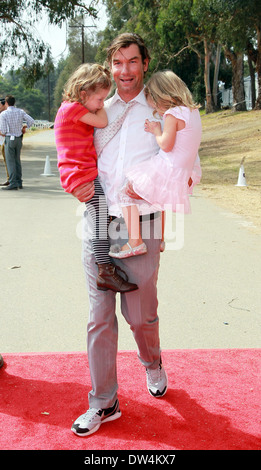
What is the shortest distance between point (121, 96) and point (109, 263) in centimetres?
94

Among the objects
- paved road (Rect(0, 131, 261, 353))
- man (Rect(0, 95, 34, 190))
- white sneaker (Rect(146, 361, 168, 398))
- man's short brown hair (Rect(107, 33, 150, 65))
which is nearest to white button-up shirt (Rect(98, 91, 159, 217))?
man's short brown hair (Rect(107, 33, 150, 65))

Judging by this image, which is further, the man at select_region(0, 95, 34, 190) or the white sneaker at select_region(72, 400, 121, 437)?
the man at select_region(0, 95, 34, 190)

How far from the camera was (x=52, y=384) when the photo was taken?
11.8 ft

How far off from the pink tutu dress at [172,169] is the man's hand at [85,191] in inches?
8.3

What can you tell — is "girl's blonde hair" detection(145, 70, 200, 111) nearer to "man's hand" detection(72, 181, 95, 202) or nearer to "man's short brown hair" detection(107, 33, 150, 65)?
"man's short brown hair" detection(107, 33, 150, 65)

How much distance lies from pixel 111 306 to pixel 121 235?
1.32 ft

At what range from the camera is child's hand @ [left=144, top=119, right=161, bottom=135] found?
2.91 meters

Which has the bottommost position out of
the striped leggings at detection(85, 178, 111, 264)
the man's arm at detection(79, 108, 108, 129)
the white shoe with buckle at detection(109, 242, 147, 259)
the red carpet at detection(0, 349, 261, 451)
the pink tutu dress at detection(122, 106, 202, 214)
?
the red carpet at detection(0, 349, 261, 451)

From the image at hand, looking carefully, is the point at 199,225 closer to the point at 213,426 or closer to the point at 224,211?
the point at 224,211

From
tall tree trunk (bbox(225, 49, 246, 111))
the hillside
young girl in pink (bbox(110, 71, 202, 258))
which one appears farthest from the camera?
tall tree trunk (bbox(225, 49, 246, 111))

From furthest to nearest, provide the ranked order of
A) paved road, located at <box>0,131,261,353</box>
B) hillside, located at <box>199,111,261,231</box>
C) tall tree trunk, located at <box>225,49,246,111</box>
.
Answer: tall tree trunk, located at <box>225,49,246,111</box>, hillside, located at <box>199,111,261,231</box>, paved road, located at <box>0,131,261,353</box>

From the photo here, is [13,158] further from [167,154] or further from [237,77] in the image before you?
[237,77]

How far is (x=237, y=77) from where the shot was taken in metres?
38.2

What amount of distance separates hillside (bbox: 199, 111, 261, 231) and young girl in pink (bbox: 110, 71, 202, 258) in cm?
603
